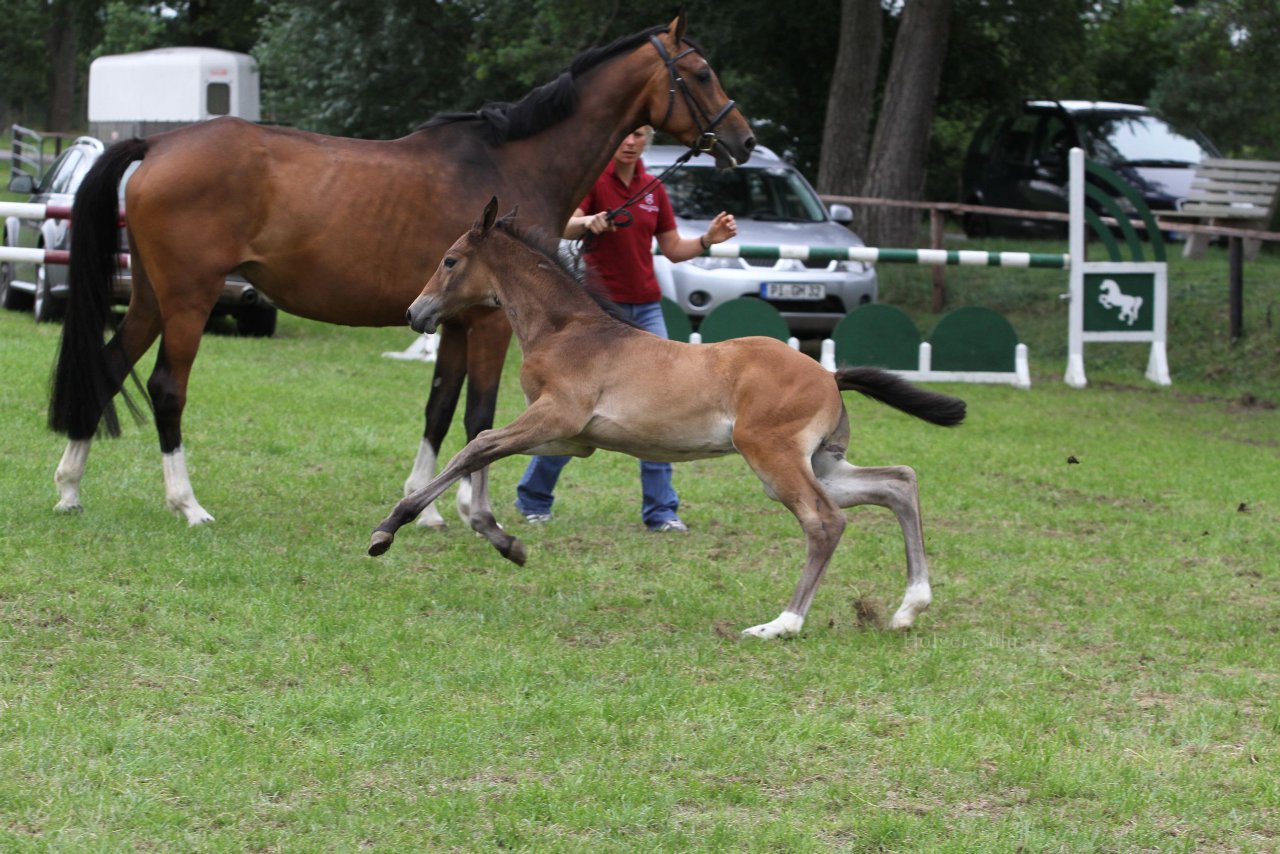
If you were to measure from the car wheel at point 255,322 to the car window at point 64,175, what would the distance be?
203 centimetres

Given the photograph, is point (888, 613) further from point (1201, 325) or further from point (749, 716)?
point (1201, 325)

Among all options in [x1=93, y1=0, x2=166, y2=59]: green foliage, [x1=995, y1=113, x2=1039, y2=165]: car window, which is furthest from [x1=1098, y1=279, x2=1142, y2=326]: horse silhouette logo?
[x1=93, y1=0, x2=166, y2=59]: green foliage

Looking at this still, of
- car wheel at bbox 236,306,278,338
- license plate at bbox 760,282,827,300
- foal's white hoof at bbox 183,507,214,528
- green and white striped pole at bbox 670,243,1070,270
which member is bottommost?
foal's white hoof at bbox 183,507,214,528

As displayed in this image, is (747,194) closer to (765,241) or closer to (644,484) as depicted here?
(765,241)

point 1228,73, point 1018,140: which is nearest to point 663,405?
point 1228,73

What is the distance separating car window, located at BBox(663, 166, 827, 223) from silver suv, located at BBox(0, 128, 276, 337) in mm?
4206

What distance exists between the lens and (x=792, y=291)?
14.4m

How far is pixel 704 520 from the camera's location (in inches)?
321

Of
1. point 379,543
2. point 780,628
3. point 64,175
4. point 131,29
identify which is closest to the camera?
point 379,543

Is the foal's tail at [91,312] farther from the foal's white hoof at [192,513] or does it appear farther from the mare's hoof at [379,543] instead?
the mare's hoof at [379,543]

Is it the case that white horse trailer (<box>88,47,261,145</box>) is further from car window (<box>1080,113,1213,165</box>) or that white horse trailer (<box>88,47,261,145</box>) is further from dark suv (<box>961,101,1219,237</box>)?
car window (<box>1080,113,1213,165</box>)

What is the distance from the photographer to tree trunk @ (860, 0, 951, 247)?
18.0m

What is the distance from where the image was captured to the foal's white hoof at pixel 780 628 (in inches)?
229

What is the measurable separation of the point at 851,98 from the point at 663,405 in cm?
1418
